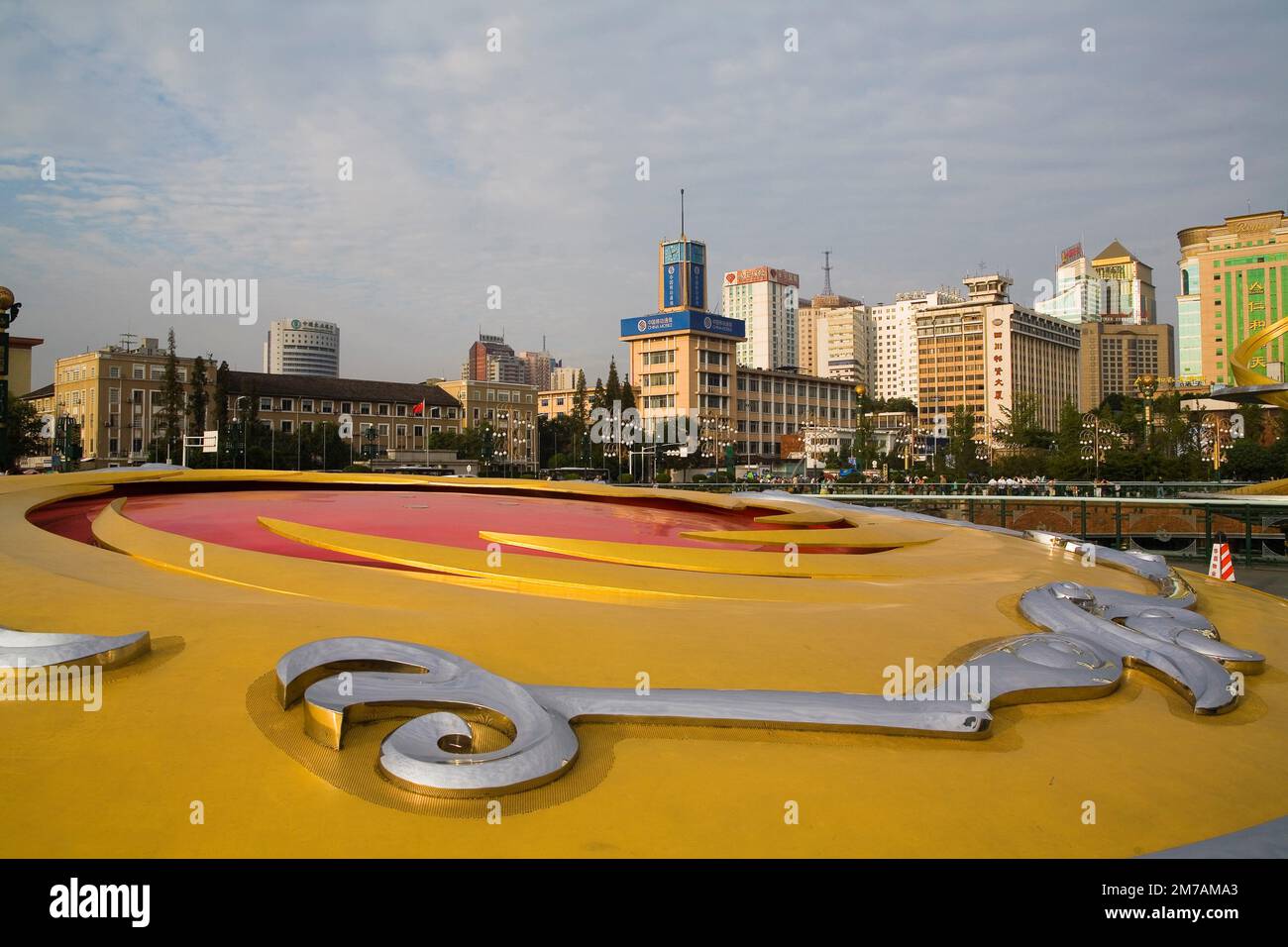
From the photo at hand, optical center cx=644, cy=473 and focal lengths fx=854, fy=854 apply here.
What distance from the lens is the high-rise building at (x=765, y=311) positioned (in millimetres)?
168625

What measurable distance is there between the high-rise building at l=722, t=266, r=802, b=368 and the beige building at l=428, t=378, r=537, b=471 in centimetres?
7752

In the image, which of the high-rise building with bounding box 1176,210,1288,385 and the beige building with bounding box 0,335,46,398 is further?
the high-rise building with bounding box 1176,210,1288,385

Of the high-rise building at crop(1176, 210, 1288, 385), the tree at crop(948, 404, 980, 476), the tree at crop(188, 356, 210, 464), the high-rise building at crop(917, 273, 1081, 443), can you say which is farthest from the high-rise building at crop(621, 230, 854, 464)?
the high-rise building at crop(1176, 210, 1288, 385)

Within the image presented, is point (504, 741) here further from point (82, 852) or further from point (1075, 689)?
point (1075, 689)

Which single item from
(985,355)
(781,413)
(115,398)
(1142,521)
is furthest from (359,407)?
(985,355)

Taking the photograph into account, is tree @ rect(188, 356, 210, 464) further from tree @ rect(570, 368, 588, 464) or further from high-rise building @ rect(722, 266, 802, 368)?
high-rise building @ rect(722, 266, 802, 368)

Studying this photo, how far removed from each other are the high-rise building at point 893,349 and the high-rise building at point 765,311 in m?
16.6

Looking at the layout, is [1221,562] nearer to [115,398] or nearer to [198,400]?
[198,400]

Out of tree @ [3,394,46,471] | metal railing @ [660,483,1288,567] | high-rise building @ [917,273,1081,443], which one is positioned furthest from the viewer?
high-rise building @ [917,273,1081,443]

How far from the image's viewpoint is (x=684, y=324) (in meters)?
83.1

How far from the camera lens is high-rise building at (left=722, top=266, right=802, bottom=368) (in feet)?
553

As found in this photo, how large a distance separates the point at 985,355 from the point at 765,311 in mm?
51716

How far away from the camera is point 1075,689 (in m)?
2.29
